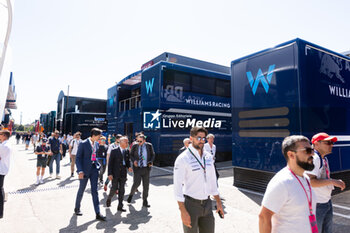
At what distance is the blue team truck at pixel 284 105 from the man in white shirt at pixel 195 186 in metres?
3.79

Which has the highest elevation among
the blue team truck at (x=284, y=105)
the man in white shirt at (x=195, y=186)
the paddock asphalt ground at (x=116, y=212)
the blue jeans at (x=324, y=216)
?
the blue team truck at (x=284, y=105)

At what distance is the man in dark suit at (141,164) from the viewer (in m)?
5.10

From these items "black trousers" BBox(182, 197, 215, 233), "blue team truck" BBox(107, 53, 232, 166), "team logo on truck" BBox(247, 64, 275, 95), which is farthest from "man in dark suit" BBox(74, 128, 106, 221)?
"blue team truck" BBox(107, 53, 232, 166)

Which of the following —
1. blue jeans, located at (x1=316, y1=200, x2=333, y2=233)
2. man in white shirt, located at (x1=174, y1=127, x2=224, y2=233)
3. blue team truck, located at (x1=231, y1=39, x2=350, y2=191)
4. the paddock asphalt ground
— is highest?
blue team truck, located at (x1=231, y1=39, x2=350, y2=191)

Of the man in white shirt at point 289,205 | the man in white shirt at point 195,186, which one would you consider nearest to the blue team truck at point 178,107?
the man in white shirt at point 195,186

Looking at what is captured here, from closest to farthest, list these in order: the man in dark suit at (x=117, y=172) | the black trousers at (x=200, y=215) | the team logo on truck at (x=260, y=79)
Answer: the black trousers at (x=200, y=215), the man in dark suit at (x=117, y=172), the team logo on truck at (x=260, y=79)

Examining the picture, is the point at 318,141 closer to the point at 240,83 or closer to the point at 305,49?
the point at 305,49

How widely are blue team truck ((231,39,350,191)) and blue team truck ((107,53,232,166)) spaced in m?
4.51

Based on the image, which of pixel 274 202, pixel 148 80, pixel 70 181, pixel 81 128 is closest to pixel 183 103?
pixel 148 80

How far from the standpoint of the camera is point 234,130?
6.87m

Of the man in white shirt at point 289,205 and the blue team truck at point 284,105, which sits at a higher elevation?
the blue team truck at point 284,105

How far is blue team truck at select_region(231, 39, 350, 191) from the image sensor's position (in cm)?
530

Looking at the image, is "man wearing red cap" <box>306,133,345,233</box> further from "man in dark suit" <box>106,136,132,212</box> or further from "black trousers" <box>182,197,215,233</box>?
"man in dark suit" <box>106,136,132,212</box>

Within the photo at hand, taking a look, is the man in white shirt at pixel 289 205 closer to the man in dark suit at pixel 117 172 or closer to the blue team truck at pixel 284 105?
the man in dark suit at pixel 117 172
